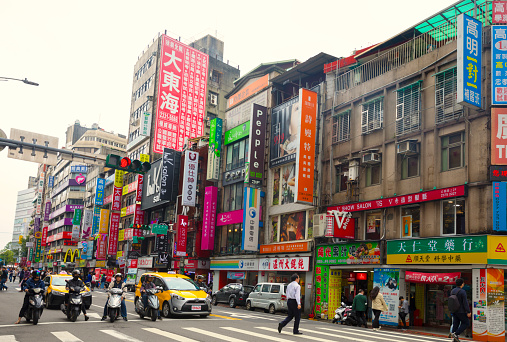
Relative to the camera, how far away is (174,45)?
57.2 m

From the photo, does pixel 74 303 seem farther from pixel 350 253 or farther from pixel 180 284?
pixel 350 253

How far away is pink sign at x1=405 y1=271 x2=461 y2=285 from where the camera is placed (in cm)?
2067

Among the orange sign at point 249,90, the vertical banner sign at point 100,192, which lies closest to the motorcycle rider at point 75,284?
the orange sign at point 249,90

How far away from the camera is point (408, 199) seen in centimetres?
2389

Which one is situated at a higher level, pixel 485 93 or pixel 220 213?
pixel 485 93

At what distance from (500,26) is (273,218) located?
775 inches

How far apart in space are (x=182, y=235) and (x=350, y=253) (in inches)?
811

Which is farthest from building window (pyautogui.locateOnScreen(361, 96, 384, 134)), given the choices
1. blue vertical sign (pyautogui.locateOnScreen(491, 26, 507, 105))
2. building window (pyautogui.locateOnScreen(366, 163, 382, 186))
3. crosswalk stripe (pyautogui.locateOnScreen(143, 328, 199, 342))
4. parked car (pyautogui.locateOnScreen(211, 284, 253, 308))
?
crosswalk stripe (pyautogui.locateOnScreen(143, 328, 199, 342))

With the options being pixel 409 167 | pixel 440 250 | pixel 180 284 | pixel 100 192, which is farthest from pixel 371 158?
pixel 100 192

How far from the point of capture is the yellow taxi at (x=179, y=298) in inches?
676

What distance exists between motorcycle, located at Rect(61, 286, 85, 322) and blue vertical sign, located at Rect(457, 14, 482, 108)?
16.1 metres

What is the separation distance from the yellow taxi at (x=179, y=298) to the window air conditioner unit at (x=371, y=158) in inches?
485

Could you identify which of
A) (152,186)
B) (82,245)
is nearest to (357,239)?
(152,186)

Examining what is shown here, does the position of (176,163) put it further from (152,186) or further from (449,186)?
(449,186)
